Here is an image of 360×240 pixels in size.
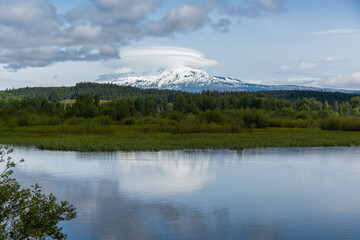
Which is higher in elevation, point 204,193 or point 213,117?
point 213,117

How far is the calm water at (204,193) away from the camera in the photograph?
1355 centimetres

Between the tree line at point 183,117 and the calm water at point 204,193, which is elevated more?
the tree line at point 183,117

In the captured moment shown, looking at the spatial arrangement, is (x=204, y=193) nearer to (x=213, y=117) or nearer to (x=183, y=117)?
(x=213, y=117)

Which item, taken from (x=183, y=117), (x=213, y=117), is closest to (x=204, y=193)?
(x=213, y=117)

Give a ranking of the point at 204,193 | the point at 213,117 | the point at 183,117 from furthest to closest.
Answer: the point at 183,117 → the point at 213,117 → the point at 204,193

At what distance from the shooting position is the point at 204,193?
1958 cm

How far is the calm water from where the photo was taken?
534 inches

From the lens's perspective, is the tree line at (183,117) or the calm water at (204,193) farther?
the tree line at (183,117)

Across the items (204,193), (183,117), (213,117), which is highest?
(213,117)

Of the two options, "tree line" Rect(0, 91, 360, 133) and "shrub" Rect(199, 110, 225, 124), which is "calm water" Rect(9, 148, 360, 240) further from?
"shrub" Rect(199, 110, 225, 124)

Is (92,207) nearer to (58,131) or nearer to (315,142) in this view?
(315,142)

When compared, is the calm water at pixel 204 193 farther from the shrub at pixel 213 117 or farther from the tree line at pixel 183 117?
the shrub at pixel 213 117

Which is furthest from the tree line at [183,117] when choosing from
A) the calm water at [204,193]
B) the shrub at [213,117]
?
the calm water at [204,193]

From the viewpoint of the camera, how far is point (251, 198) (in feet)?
61.2
